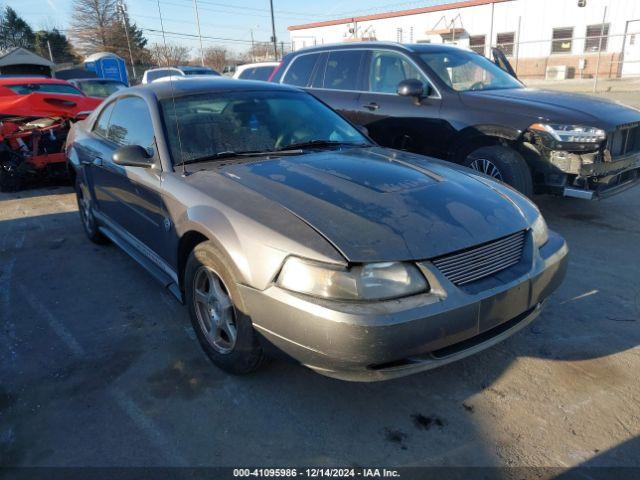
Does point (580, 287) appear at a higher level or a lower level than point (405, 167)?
lower

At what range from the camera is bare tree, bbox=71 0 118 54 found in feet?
153

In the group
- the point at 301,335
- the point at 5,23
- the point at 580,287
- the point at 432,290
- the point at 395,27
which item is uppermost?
the point at 5,23

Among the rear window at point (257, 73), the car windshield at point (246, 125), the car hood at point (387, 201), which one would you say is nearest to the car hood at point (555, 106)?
the car windshield at point (246, 125)

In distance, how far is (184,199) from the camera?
288 cm

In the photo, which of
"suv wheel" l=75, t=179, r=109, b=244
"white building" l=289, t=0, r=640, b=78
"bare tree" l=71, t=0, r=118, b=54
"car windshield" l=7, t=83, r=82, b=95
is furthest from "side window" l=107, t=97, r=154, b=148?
"bare tree" l=71, t=0, r=118, b=54

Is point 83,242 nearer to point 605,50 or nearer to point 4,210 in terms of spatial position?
point 4,210

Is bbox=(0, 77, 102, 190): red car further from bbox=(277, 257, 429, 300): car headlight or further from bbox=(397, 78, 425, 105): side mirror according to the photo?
bbox=(277, 257, 429, 300): car headlight

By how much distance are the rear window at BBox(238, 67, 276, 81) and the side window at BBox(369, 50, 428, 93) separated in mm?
4165

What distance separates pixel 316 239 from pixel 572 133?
3492mm

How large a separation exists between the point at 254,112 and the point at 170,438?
2.23 m

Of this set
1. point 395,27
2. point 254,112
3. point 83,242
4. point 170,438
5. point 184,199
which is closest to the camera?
point 170,438

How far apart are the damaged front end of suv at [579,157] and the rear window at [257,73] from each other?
20.7ft

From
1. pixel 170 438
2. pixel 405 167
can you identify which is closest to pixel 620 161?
pixel 405 167

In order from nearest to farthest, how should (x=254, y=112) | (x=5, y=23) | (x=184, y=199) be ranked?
(x=184, y=199) → (x=254, y=112) → (x=5, y=23)
